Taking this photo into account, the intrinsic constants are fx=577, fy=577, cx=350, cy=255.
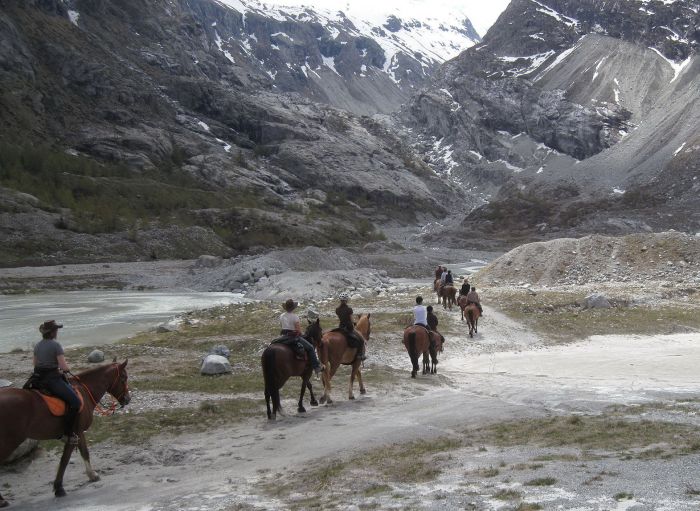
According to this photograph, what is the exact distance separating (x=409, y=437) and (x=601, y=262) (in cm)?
4445

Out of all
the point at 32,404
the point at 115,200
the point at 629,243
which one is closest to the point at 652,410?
the point at 32,404

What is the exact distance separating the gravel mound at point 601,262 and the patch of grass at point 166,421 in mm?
39095

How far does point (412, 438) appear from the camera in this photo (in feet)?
44.4

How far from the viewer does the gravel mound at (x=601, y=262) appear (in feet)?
163

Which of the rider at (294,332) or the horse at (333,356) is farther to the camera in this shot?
the horse at (333,356)

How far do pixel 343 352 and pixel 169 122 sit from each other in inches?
7792

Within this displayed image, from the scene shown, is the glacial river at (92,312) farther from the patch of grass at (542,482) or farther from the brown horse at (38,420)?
the patch of grass at (542,482)

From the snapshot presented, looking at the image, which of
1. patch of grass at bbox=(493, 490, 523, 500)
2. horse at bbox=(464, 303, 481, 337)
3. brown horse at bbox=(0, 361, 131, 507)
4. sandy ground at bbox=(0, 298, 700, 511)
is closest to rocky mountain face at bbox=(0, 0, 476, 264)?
horse at bbox=(464, 303, 481, 337)

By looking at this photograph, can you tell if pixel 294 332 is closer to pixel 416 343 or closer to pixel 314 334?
pixel 314 334

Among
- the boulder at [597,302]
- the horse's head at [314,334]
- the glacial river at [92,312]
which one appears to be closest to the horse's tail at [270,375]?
the horse's head at [314,334]

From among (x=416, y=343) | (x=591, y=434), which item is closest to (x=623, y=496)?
(x=591, y=434)

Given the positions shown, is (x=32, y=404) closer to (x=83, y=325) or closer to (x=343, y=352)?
(x=343, y=352)

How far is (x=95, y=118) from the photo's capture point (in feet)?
592

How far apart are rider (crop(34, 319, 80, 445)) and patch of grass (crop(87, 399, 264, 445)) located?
9.07ft
